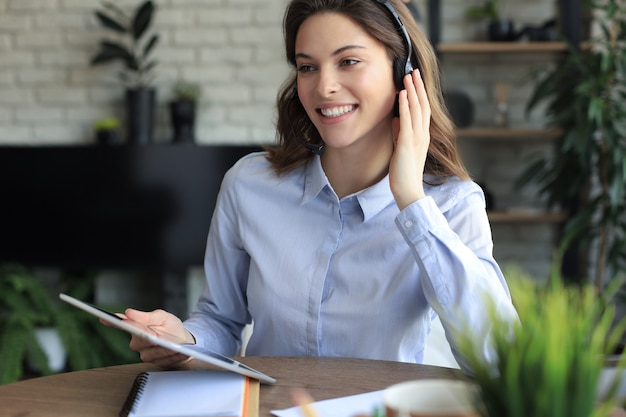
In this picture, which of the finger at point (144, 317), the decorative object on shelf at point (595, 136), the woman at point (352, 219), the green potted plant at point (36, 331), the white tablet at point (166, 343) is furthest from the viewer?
the green potted plant at point (36, 331)

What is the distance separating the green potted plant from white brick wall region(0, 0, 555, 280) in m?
0.83

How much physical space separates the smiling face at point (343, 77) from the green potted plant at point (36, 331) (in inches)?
90.7

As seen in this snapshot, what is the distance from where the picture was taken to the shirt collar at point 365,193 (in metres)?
1.44

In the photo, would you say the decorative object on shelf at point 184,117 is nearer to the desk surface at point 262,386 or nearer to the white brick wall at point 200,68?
the white brick wall at point 200,68

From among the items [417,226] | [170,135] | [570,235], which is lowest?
[570,235]

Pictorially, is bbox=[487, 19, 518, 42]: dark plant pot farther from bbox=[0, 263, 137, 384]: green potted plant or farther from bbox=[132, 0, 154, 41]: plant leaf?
bbox=[0, 263, 137, 384]: green potted plant

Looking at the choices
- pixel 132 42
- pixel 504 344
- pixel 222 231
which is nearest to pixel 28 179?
pixel 132 42

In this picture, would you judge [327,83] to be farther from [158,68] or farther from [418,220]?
[158,68]

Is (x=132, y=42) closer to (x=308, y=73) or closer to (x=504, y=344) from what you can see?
(x=308, y=73)

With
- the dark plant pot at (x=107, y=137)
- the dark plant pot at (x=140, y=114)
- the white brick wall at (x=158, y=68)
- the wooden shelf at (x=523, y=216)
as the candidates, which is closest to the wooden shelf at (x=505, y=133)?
the wooden shelf at (x=523, y=216)

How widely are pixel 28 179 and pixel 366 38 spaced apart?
2713 millimetres

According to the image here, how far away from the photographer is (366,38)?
4.74 feet

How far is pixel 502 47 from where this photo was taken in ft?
11.9

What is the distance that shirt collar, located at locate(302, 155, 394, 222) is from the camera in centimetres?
144
